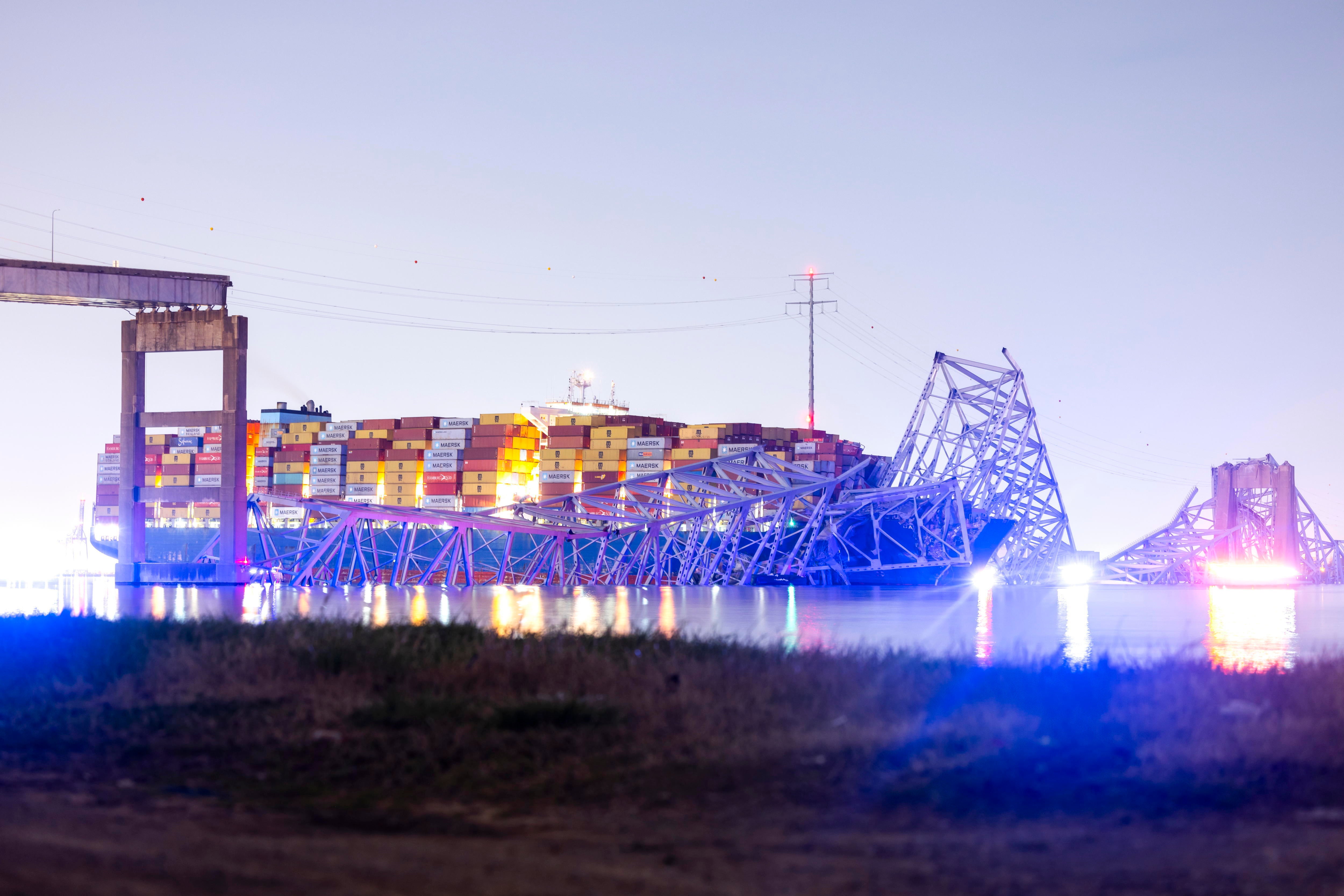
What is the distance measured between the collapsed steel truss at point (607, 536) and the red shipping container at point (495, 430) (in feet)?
87.0

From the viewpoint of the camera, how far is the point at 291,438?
490 ft

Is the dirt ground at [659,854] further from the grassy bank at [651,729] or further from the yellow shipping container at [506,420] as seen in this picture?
the yellow shipping container at [506,420]

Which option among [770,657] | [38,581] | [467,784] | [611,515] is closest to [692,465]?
[611,515]

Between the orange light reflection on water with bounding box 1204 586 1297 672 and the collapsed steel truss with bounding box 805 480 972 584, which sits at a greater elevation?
the collapsed steel truss with bounding box 805 480 972 584

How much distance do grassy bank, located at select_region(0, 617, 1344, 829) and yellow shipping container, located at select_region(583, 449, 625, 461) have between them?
119202mm

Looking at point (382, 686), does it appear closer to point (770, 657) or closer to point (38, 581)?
point (770, 657)

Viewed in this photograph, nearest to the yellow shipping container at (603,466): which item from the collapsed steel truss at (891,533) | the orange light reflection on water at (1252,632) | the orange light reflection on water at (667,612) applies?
the collapsed steel truss at (891,533)

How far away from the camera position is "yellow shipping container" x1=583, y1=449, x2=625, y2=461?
137375mm

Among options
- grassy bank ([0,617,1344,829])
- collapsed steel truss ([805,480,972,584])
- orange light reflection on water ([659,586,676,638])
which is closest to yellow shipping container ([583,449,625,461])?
collapsed steel truss ([805,480,972,584])

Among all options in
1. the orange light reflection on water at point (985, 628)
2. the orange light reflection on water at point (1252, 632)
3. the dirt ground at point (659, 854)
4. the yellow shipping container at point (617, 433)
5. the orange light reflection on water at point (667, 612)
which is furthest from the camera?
the yellow shipping container at point (617, 433)

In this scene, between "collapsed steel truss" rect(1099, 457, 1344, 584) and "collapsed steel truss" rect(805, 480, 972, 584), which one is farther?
"collapsed steel truss" rect(1099, 457, 1344, 584)

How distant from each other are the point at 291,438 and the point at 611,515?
73370 mm

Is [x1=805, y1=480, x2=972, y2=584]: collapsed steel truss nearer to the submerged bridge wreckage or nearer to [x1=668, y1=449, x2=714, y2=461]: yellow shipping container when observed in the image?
the submerged bridge wreckage

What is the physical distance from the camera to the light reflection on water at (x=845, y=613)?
2931 centimetres
